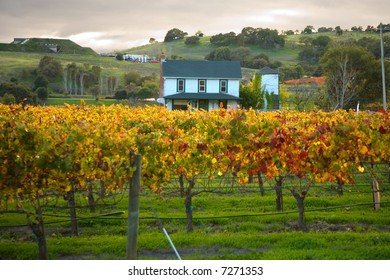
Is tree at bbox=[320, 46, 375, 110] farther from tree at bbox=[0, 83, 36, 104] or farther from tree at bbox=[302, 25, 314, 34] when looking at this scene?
tree at bbox=[302, 25, 314, 34]

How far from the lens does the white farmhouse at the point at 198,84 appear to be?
4356 cm

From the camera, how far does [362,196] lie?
1291 centimetres

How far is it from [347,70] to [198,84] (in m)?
11.4

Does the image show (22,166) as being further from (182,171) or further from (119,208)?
(119,208)

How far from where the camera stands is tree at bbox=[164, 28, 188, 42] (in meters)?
76.4

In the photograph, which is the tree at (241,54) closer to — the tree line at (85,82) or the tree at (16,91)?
the tree line at (85,82)

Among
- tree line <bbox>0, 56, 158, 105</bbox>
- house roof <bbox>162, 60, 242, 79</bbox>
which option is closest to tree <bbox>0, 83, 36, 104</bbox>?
tree line <bbox>0, 56, 158, 105</bbox>

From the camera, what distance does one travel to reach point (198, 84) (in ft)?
146

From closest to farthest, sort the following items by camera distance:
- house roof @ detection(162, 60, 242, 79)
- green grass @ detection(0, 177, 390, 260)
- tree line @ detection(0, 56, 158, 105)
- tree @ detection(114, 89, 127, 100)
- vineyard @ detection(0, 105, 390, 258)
A: 1. vineyard @ detection(0, 105, 390, 258)
2. green grass @ detection(0, 177, 390, 260)
3. house roof @ detection(162, 60, 242, 79)
4. tree @ detection(114, 89, 127, 100)
5. tree line @ detection(0, 56, 158, 105)

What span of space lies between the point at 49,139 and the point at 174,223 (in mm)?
3859

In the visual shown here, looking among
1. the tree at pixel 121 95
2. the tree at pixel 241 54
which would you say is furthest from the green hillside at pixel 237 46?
the tree at pixel 121 95

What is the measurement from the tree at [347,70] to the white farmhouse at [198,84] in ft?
23.1

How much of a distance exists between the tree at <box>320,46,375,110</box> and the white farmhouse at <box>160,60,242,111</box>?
7044 millimetres
